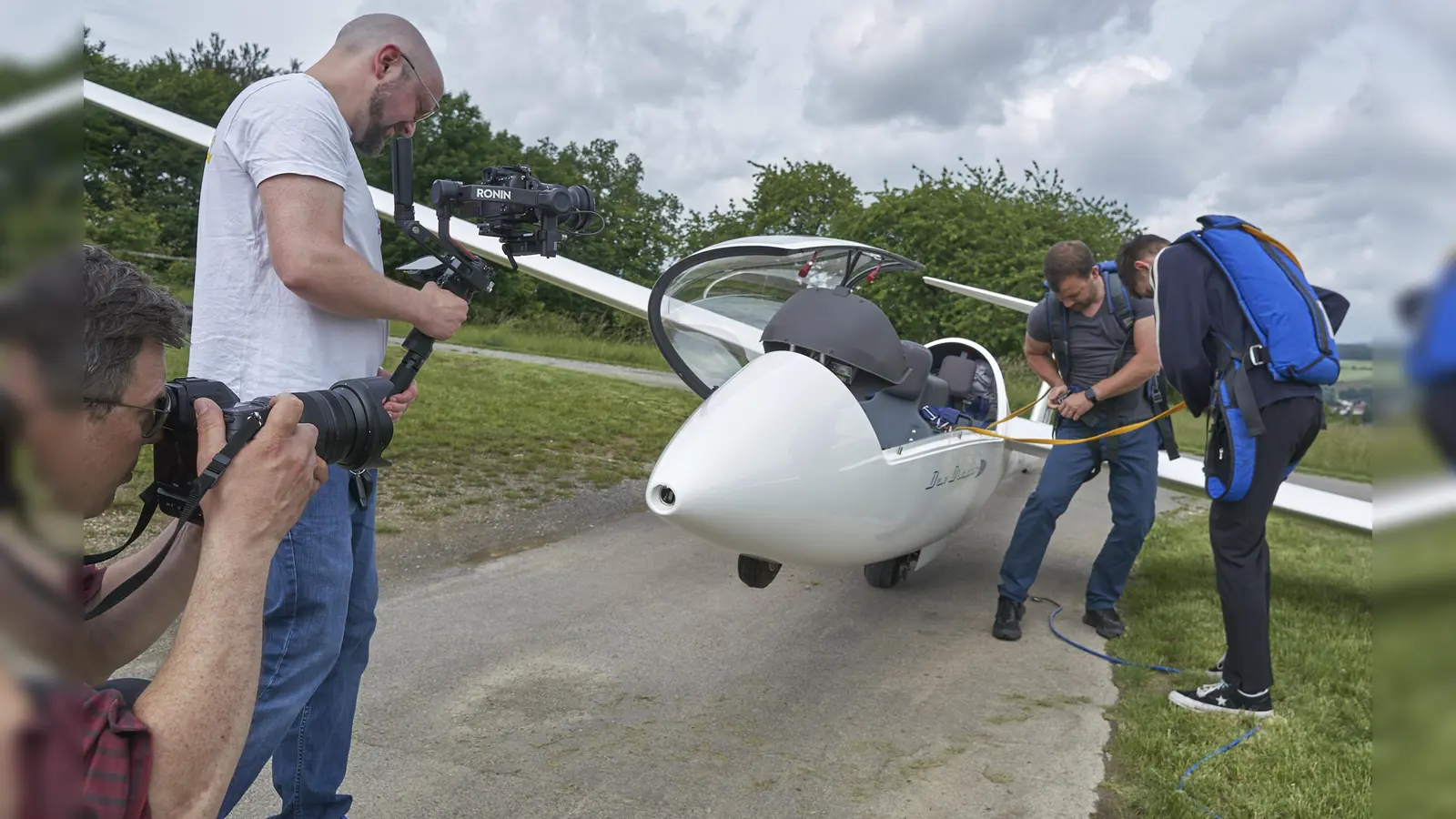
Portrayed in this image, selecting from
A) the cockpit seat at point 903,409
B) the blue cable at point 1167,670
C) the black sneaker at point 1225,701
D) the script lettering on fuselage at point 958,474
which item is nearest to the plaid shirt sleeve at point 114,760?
the blue cable at point 1167,670

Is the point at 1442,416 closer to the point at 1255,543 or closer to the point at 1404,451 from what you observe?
the point at 1404,451

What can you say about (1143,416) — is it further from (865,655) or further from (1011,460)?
(865,655)

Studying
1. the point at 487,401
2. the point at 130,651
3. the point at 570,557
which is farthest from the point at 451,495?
the point at 130,651

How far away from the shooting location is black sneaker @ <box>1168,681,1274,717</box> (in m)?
3.77

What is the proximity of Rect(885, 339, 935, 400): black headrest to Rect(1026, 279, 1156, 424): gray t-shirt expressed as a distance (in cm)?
111

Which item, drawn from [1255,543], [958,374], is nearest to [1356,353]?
[1255,543]

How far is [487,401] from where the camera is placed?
10.9 metres

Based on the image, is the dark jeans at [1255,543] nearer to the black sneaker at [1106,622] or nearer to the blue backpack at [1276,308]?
the blue backpack at [1276,308]

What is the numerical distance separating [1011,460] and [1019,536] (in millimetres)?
928

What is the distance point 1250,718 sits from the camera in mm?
3730

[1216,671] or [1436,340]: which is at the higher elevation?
[1436,340]

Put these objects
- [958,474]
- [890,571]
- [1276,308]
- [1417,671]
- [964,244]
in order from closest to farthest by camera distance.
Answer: [1417,671]
[1276,308]
[958,474]
[890,571]
[964,244]

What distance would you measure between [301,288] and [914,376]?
2842mm

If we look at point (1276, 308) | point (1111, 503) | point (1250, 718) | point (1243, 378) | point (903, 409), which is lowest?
point (1250, 718)
